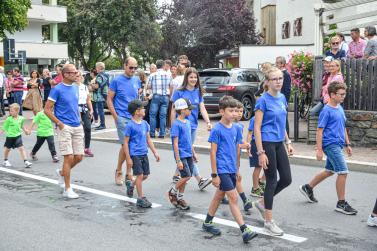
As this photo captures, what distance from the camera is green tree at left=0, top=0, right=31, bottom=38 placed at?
28.4 meters

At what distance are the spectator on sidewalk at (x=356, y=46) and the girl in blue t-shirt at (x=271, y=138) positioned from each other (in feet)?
23.7

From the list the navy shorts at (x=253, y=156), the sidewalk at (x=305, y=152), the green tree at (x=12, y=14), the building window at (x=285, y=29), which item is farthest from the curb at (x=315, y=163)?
the building window at (x=285, y=29)

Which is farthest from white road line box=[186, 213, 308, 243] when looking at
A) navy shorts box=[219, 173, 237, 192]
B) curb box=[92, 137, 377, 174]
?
curb box=[92, 137, 377, 174]

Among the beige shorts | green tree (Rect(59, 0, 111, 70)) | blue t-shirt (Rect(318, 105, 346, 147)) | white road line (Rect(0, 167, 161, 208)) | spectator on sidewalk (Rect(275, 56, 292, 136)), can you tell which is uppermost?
green tree (Rect(59, 0, 111, 70))

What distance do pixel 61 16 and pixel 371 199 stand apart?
4458 centimetres

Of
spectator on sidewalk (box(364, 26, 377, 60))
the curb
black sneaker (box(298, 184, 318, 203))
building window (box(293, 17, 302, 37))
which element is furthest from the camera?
building window (box(293, 17, 302, 37))

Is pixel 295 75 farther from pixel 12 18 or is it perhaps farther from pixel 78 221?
pixel 12 18

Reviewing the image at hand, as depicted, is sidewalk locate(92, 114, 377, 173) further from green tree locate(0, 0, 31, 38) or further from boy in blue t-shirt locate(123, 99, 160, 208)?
green tree locate(0, 0, 31, 38)

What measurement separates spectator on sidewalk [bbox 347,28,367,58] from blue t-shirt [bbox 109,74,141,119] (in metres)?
6.13

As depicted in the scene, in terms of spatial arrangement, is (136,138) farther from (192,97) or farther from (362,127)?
(362,127)

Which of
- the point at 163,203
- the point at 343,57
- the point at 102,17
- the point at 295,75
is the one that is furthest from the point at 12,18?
the point at 163,203

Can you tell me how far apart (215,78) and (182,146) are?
11.5 meters

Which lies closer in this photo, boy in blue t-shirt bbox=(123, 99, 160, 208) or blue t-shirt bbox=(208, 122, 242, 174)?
blue t-shirt bbox=(208, 122, 242, 174)

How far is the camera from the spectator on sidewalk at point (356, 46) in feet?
40.9
